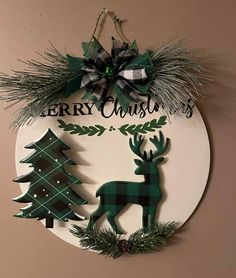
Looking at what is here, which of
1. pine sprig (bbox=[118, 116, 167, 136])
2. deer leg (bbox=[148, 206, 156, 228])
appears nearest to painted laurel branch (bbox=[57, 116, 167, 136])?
pine sprig (bbox=[118, 116, 167, 136])

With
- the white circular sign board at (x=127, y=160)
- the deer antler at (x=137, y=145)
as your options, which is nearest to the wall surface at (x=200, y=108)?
the white circular sign board at (x=127, y=160)

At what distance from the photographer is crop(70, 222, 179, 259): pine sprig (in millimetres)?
810

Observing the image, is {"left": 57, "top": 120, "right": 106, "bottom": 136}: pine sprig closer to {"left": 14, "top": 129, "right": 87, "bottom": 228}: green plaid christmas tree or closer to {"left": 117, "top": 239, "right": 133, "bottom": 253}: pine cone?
{"left": 14, "top": 129, "right": 87, "bottom": 228}: green plaid christmas tree

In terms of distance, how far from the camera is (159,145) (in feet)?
2.65

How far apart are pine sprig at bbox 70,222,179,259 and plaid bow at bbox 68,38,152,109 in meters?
0.26

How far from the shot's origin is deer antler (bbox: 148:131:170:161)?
2.65 feet

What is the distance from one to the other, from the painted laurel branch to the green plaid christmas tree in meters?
0.03

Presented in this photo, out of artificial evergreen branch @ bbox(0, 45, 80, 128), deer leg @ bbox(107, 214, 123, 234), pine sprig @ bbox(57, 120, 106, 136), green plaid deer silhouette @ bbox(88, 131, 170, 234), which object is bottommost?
deer leg @ bbox(107, 214, 123, 234)

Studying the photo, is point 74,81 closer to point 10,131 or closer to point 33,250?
point 10,131

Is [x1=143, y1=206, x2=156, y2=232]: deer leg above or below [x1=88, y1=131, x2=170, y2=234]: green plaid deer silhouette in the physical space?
below

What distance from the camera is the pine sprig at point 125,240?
0.81 metres

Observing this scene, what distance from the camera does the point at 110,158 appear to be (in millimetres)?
825

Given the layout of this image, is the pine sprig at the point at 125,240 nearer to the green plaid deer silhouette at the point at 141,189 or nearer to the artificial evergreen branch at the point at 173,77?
the green plaid deer silhouette at the point at 141,189

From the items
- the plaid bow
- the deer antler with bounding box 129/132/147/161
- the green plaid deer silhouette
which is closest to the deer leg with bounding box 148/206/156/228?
the green plaid deer silhouette
